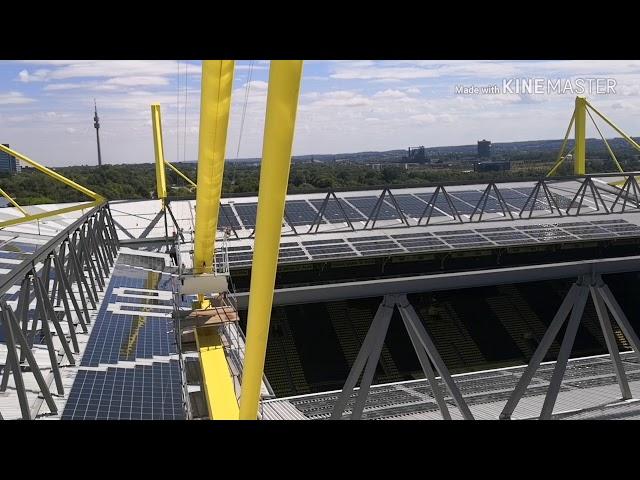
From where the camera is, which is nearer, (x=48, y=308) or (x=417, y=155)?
(x=48, y=308)

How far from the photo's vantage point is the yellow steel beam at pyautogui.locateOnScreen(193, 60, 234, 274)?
880 centimetres

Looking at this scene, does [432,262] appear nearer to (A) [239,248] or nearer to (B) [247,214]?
(B) [247,214]

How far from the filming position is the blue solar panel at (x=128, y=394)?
23.2 feet

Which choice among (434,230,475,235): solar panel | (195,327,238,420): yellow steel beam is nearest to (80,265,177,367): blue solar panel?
(195,327,238,420): yellow steel beam

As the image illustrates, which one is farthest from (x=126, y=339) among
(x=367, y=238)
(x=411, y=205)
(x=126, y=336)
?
(x=411, y=205)

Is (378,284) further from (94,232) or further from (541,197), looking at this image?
(541,197)

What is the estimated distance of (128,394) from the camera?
25.4 ft

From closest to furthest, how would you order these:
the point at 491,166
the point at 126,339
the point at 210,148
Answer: the point at 210,148 → the point at 126,339 → the point at 491,166

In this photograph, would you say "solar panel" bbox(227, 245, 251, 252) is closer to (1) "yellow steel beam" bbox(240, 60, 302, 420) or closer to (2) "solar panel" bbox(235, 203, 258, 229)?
(2) "solar panel" bbox(235, 203, 258, 229)

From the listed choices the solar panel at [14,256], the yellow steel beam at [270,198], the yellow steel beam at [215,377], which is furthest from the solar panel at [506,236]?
the yellow steel beam at [270,198]

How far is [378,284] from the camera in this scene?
5.73m

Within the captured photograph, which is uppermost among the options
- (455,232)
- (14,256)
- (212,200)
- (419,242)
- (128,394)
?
(212,200)

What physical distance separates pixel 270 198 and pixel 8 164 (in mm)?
49128
